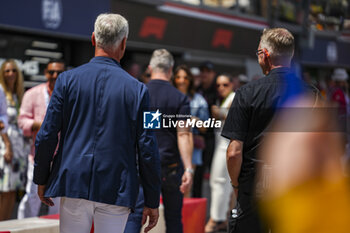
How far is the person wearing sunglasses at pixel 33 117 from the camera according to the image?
5.67 metres

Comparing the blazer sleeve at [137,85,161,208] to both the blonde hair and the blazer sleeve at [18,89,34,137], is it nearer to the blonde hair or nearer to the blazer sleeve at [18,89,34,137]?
the blazer sleeve at [18,89,34,137]

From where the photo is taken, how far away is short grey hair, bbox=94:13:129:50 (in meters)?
3.13

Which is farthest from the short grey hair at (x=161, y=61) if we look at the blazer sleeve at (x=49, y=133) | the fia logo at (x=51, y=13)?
the fia logo at (x=51, y=13)

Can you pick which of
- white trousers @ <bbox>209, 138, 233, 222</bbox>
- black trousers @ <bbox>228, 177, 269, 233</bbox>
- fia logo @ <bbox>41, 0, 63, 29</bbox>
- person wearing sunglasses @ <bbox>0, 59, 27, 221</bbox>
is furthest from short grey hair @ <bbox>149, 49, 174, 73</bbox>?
fia logo @ <bbox>41, 0, 63, 29</bbox>

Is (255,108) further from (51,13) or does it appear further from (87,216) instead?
(51,13)

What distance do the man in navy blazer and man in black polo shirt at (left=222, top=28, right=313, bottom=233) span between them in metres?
0.58

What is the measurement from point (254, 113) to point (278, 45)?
43 cm

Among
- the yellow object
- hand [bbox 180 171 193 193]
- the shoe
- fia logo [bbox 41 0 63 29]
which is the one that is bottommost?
the shoe

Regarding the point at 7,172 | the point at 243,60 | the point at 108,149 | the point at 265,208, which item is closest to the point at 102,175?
the point at 108,149

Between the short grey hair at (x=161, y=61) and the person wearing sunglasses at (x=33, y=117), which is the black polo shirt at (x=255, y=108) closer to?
the short grey hair at (x=161, y=61)

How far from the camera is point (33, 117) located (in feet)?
18.9

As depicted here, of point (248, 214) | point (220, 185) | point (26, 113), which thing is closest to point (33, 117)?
point (26, 113)

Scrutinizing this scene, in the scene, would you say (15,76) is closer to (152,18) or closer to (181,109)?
(181,109)

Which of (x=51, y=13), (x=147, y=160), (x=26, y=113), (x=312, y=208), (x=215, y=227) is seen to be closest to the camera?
(x=147, y=160)
